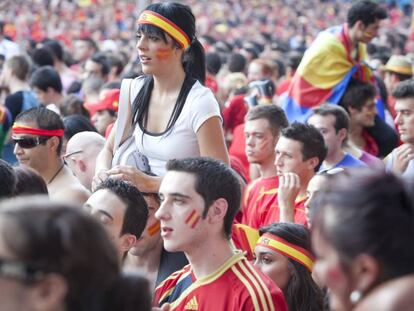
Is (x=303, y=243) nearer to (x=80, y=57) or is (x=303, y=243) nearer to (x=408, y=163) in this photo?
(x=408, y=163)

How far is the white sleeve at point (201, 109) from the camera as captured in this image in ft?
16.7

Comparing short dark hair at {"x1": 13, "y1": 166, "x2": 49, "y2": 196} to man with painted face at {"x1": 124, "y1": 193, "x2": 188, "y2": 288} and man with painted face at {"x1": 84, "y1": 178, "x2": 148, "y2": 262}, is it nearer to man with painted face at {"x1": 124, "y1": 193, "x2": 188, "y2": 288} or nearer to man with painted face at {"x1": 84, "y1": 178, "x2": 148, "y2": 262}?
man with painted face at {"x1": 84, "y1": 178, "x2": 148, "y2": 262}

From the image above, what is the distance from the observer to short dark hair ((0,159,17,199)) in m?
4.29

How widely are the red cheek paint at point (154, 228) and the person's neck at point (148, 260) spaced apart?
0.19ft

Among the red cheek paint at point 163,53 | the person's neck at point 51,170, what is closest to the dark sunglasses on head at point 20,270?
the red cheek paint at point 163,53

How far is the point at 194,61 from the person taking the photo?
5.41 m

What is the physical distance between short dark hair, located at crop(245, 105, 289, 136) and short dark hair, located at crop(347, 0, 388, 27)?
192 centimetres

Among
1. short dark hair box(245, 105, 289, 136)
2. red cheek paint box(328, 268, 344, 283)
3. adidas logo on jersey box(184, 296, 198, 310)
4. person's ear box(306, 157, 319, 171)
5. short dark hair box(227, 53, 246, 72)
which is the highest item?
red cheek paint box(328, 268, 344, 283)

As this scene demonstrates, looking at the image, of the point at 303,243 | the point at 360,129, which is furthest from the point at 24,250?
the point at 360,129

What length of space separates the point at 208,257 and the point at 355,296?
69.3 inches

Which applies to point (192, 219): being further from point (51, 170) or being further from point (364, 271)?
point (51, 170)

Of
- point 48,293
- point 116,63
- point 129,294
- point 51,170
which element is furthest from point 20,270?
point 116,63

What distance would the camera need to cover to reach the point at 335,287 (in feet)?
7.91

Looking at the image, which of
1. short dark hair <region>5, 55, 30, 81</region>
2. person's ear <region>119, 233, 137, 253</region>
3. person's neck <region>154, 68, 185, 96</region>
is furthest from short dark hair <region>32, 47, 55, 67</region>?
person's ear <region>119, 233, 137, 253</region>
